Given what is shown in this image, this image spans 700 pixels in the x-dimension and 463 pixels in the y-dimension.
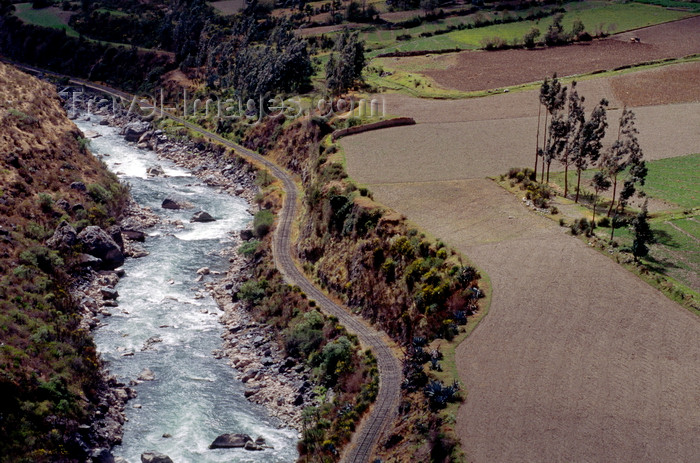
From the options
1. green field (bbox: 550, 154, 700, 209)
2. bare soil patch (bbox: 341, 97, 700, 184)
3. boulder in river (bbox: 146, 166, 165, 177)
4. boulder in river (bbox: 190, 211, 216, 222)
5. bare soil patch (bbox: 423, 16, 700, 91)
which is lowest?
boulder in river (bbox: 190, 211, 216, 222)

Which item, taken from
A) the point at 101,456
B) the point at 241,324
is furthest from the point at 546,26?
the point at 101,456

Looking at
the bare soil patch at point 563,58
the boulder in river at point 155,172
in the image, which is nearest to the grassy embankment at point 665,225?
the bare soil patch at point 563,58

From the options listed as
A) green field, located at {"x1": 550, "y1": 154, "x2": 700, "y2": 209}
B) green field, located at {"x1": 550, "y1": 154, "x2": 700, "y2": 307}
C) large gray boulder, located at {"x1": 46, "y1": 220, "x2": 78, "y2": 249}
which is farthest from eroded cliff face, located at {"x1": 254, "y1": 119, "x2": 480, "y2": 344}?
large gray boulder, located at {"x1": 46, "y1": 220, "x2": 78, "y2": 249}

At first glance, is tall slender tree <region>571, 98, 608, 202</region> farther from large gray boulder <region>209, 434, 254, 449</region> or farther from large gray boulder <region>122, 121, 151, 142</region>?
large gray boulder <region>122, 121, 151, 142</region>

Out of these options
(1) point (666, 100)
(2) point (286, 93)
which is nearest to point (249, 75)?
(2) point (286, 93)

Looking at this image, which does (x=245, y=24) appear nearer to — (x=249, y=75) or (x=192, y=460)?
(x=249, y=75)

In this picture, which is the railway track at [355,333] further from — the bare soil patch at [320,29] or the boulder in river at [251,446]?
the bare soil patch at [320,29]

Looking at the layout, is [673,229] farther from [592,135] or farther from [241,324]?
[241,324]
